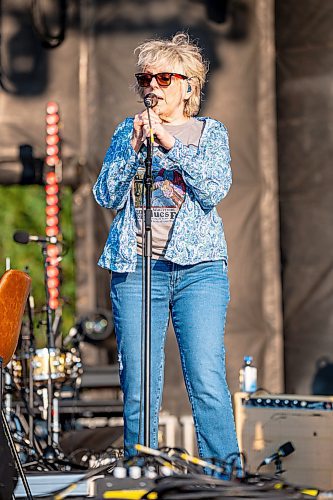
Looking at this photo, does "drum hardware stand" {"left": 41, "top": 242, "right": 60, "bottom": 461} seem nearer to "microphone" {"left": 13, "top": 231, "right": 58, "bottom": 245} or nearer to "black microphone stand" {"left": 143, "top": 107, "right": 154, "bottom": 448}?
"microphone" {"left": 13, "top": 231, "right": 58, "bottom": 245}

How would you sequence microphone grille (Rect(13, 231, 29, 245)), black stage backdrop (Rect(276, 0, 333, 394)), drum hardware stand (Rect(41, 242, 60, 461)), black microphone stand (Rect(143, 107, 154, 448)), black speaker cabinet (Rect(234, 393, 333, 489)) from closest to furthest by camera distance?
1. black microphone stand (Rect(143, 107, 154, 448))
2. black speaker cabinet (Rect(234, 393, 333, 489))
3. drum hardware stand (Rect(41, 242, 60, 461))
4. microphone grille (Rect(13, 231, 29, 245))
5. black stage backdrop (Rect(276, 0, 333, 394))

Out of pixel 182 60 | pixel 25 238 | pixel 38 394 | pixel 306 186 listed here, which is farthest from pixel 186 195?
pixel 306 186

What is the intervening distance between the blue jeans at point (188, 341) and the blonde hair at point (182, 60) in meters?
0.59

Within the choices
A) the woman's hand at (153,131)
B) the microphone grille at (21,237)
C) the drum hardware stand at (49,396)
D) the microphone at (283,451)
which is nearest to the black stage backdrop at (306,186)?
the drum hardware stand at (49,396)

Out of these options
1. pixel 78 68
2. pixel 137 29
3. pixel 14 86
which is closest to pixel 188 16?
pixel 137 29

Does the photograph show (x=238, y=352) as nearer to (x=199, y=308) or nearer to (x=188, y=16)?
(x=188, y=16)

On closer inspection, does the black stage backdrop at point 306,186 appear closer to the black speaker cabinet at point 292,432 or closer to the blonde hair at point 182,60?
the black speaker cabinet at point 292,432

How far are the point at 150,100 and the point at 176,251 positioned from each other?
511mm

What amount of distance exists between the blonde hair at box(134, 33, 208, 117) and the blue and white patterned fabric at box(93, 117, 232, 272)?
0.12 m

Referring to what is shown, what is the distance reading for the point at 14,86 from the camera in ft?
22.7

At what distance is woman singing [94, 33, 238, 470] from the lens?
3297mm

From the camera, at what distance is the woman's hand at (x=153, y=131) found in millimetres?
3100

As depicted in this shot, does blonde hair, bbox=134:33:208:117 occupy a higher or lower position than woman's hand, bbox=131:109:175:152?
higher

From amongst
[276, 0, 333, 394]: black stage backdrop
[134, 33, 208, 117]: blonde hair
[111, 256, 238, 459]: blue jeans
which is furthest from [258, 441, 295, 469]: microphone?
[276, 0, 333, 394]: black stage backdrop
